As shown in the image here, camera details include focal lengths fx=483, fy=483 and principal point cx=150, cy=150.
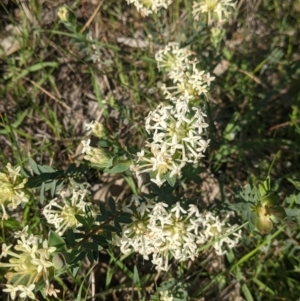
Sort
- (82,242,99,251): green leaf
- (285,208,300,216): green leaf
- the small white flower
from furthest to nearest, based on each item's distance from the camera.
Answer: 1. (285,208,300,216): green leaf
2. (82,242,99,251): green leaf
3. the small white flower

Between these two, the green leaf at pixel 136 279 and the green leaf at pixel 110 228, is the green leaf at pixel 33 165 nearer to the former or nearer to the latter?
the green leaf at pixel 110 228

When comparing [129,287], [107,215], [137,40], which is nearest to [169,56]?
[137,40]

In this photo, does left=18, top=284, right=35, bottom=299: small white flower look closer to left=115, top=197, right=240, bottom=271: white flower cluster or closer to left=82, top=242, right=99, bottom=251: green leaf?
left=82, top=242, right=99, bottom=251: green leaf

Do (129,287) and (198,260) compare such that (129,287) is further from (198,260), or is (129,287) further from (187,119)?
(187,119)

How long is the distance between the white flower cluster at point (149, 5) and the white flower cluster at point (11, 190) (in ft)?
5.14

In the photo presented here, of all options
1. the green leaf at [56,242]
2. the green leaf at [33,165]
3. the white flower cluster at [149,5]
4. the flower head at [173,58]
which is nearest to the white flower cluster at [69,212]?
the green leaf at [33,165]

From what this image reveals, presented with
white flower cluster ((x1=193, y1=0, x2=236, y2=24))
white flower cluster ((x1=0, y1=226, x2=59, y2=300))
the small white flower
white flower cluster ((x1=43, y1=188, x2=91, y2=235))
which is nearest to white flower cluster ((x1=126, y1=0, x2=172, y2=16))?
white flower cluster ((x1=193, y1=0, x2=236, y2=24))

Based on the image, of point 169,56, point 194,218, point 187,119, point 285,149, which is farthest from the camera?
point 285,149

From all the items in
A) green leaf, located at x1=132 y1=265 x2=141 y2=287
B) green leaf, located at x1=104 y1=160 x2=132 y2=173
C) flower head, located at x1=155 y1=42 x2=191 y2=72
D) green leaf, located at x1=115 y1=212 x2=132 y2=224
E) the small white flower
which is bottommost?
green leaf, located at x1=132 y1=265 x2=141 y2=287

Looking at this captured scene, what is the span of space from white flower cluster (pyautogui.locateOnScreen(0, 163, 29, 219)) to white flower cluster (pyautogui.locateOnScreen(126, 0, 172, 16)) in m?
1.57

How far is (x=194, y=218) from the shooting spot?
123 inches

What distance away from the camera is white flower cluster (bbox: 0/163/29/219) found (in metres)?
2.66

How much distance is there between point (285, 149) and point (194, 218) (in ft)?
4.25

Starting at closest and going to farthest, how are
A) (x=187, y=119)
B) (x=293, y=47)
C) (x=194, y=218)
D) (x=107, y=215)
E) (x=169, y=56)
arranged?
(x=187, y=119), (x=107, y=215), (x=194, y=218), (x=169, y=56), (x=293, y=47)
